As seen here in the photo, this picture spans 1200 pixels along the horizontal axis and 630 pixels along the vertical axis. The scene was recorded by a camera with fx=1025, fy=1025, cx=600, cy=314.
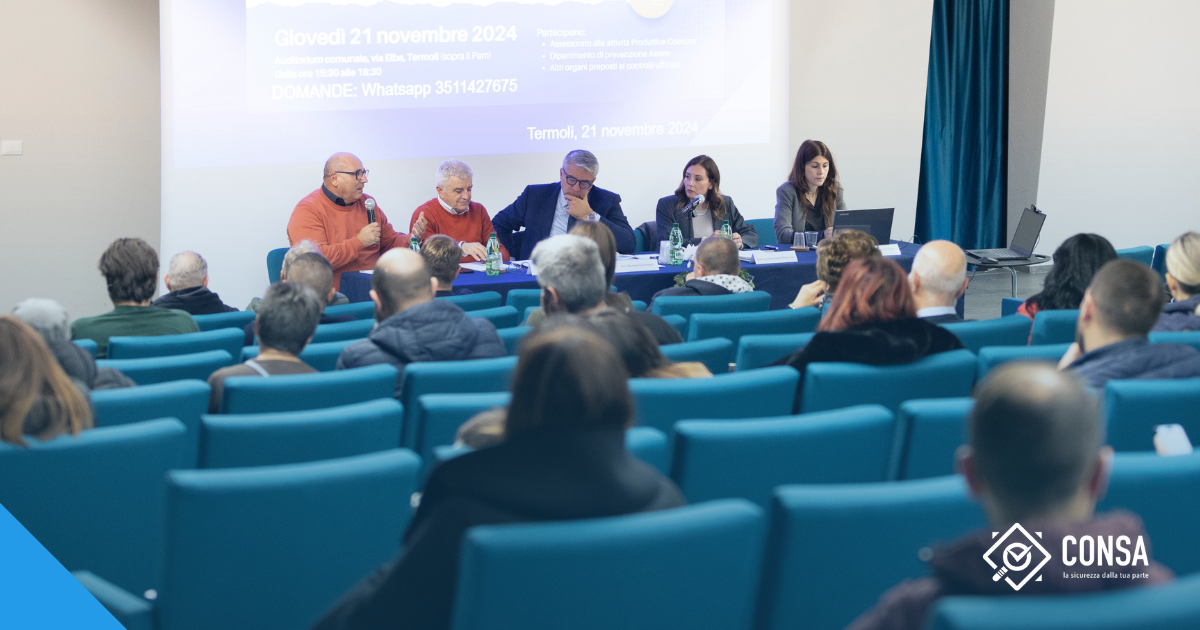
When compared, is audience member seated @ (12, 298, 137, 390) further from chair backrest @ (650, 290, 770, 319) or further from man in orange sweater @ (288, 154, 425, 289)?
man in orange sweater @ (288, 154, 425, 289)

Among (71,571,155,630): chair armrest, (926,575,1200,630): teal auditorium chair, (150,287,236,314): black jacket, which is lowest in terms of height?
(71,571,155,630): chair armrest

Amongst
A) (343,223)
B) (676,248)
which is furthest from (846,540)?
(343,223)

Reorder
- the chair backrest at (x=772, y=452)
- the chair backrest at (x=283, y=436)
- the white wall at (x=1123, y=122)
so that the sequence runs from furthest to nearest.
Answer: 1. the white wall at (x=1123, y=122)
2. the chair backrest at (x=283, y=436)
3. the chair backrest at (x=772, y=452)

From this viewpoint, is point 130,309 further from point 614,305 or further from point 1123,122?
point 1123,122

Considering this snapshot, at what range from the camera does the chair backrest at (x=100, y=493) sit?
6.47 ft

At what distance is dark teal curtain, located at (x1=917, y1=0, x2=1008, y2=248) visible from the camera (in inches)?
368

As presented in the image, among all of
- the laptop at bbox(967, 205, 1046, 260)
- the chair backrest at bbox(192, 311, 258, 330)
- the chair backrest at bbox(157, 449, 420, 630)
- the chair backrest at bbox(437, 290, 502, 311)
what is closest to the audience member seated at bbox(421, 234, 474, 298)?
the chair backrest at bbox(437, 290, 502, 311)

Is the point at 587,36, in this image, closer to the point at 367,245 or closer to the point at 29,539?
the point at 367,245

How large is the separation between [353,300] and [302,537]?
410 cm

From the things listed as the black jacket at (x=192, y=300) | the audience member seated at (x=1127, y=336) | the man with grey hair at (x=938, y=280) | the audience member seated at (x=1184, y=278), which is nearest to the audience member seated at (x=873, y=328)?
the audience member seated at (x=1127, y=336)

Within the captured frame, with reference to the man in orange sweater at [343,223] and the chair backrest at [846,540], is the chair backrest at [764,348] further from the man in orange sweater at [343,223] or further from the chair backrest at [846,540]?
the man in orange sweater at [343,223]

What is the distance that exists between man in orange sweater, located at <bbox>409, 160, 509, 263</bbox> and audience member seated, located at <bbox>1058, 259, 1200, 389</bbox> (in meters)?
3.98

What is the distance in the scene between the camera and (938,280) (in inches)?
139

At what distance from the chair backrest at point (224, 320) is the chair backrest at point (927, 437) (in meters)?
2.88
